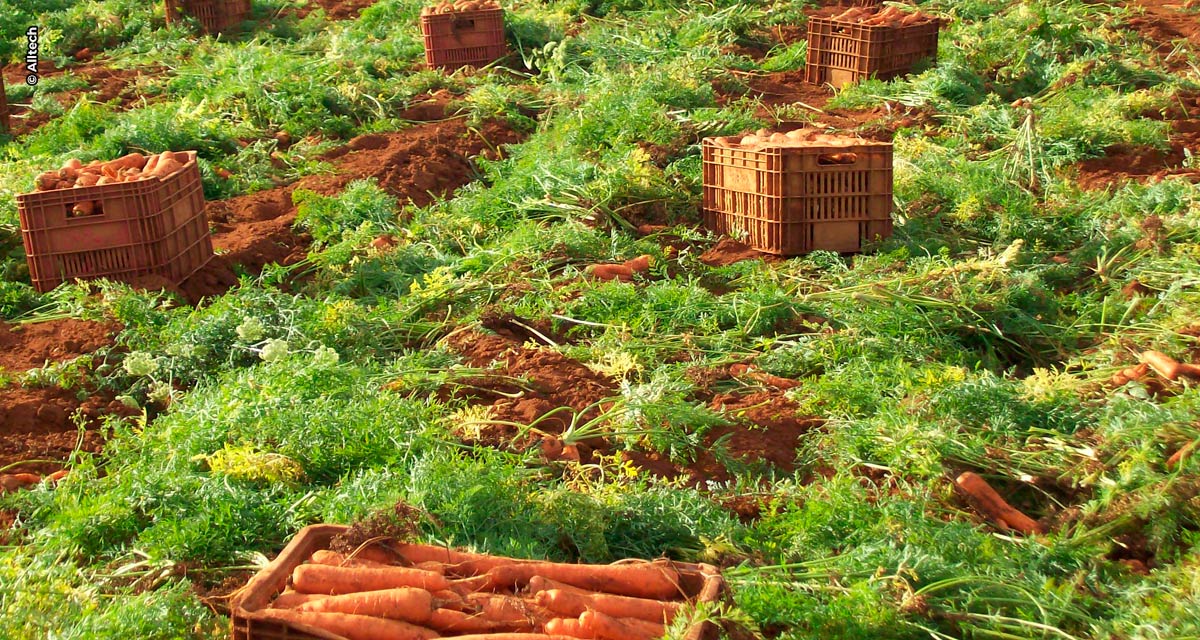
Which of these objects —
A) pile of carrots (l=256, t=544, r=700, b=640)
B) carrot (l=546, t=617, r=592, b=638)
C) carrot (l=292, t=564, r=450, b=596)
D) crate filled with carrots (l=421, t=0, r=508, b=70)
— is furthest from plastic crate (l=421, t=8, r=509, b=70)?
carrot (l=546, t=617, r=592, b=638)

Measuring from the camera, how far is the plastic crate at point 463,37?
43.8ft

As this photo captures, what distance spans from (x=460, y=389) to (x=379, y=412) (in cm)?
95

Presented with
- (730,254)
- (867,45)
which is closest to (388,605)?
(730,254)

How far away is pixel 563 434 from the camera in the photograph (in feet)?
18.3

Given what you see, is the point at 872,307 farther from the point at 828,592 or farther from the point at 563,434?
the point at 828,592

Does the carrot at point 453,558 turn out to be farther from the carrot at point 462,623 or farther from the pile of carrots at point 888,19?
the pile of carrots at point 888,19

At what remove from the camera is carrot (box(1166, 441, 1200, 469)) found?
4719 mm

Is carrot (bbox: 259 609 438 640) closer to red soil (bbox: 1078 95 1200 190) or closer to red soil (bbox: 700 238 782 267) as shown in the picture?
red soil (bbox: 700 238 782 267)

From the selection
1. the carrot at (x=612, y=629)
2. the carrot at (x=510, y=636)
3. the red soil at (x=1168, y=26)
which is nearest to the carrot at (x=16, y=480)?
the carrot at (x=510, y=636)

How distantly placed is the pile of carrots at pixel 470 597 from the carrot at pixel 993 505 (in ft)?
5.04

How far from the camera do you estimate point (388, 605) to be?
3.82 metres

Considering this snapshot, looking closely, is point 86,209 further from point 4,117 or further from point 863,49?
point 863,49

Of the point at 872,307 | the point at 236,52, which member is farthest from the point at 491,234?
the point at 236,52

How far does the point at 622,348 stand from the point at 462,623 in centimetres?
288
